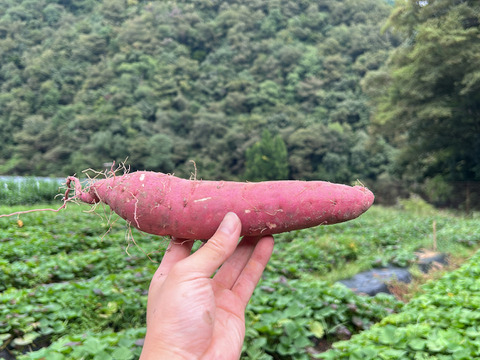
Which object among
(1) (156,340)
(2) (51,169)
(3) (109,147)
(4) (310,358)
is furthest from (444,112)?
(2) (51,169)

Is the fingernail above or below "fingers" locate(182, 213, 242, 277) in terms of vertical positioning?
above

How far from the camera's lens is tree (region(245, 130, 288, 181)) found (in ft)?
106

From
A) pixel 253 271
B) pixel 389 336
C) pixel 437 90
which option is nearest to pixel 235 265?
pixel 253 271

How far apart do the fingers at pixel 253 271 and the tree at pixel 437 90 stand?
13.5 m

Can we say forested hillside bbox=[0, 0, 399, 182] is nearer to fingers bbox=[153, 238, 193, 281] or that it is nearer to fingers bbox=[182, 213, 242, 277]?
fingers bbox=[153, 238, 193, 281]

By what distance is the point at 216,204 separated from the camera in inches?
74.4

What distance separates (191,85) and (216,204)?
1718 inches

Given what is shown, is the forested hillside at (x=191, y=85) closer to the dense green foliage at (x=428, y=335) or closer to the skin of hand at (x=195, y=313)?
the dense green foliage at (x=428, y=335)

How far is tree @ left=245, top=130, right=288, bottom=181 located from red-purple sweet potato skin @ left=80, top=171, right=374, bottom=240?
29.8 metres

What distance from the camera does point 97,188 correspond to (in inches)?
79.6

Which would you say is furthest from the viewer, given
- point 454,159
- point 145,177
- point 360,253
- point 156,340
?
point 454,159

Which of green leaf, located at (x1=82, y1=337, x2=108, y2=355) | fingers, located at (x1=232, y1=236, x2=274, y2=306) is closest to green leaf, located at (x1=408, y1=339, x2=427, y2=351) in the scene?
fingers, located at (x1=232, y1=236, x2=274, y2=306)

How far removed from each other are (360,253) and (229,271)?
13.6ft

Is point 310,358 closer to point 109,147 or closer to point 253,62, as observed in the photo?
point 109,147
